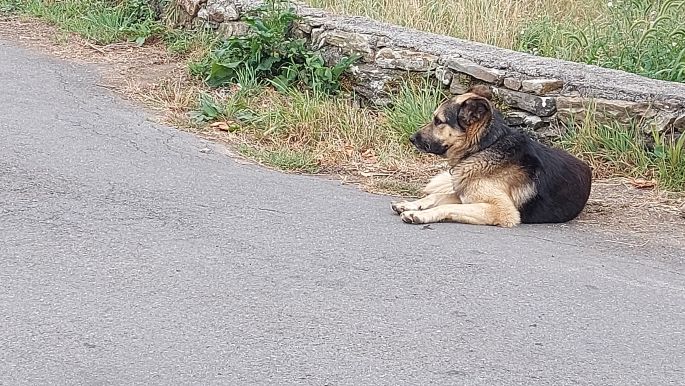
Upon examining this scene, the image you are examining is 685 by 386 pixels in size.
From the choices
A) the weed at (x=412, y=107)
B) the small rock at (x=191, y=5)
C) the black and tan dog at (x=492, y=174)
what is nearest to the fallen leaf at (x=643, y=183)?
the black and tan dog at (x=492, y=174)

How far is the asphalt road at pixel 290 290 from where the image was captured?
4186mm

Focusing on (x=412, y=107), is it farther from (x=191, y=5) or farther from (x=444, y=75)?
(x=191, y=5)

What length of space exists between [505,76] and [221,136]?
2.65 metres

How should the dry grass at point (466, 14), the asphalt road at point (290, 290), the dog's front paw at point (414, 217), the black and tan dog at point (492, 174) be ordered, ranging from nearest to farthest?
the asphalt road at point (290, 290)
the dog's front paw at point (414, 217)
the black and tan dog at point (492, 174)
the dry grass at point (466, 14)

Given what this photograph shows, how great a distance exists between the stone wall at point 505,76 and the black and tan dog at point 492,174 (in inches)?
42.6

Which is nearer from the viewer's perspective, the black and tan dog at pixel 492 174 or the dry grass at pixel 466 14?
the black and tan dog at pixel 492 174

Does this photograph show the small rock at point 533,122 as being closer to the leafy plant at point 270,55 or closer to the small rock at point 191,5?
the leafy plant at point 270,55

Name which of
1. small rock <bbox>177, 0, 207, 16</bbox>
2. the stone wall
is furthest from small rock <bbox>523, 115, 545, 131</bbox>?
small rock <bbox>177, 0, 207, 16</bbox>

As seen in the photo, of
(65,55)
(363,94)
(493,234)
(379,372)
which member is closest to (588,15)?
(363,94)

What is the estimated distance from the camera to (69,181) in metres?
6.88

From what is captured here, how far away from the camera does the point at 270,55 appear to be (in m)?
9.84

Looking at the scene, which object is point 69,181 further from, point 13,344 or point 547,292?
point 547,292

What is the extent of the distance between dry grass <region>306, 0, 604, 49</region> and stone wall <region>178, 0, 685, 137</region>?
81 cm

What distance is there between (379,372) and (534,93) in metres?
4.40
